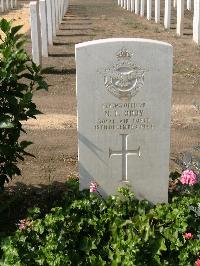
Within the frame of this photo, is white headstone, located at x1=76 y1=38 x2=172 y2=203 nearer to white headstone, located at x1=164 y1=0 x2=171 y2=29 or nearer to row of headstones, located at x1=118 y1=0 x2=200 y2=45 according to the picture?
row of headstones, located at x1=118 y1=0 x2=200 y2=45

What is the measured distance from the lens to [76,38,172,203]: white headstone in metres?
4.07

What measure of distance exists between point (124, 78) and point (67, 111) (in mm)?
3632

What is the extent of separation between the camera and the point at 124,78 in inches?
163

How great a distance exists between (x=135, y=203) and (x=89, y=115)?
772 millimetres

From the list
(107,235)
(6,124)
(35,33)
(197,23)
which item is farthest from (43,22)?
(107,235)

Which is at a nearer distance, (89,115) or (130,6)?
(89,115)

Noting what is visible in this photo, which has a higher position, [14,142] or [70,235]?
[14,142]

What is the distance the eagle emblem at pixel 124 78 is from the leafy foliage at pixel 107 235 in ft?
2.45

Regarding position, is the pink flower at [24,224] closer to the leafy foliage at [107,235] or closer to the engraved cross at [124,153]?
the leafy foliage at [107,235]

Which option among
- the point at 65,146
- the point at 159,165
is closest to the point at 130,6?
the point at 65,146

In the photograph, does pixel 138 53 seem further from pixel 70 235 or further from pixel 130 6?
pixel 130 6

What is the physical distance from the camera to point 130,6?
25234 millimetres

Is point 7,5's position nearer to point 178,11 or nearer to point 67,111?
point 178,11

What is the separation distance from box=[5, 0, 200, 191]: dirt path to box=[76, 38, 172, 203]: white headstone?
420 millimetres
